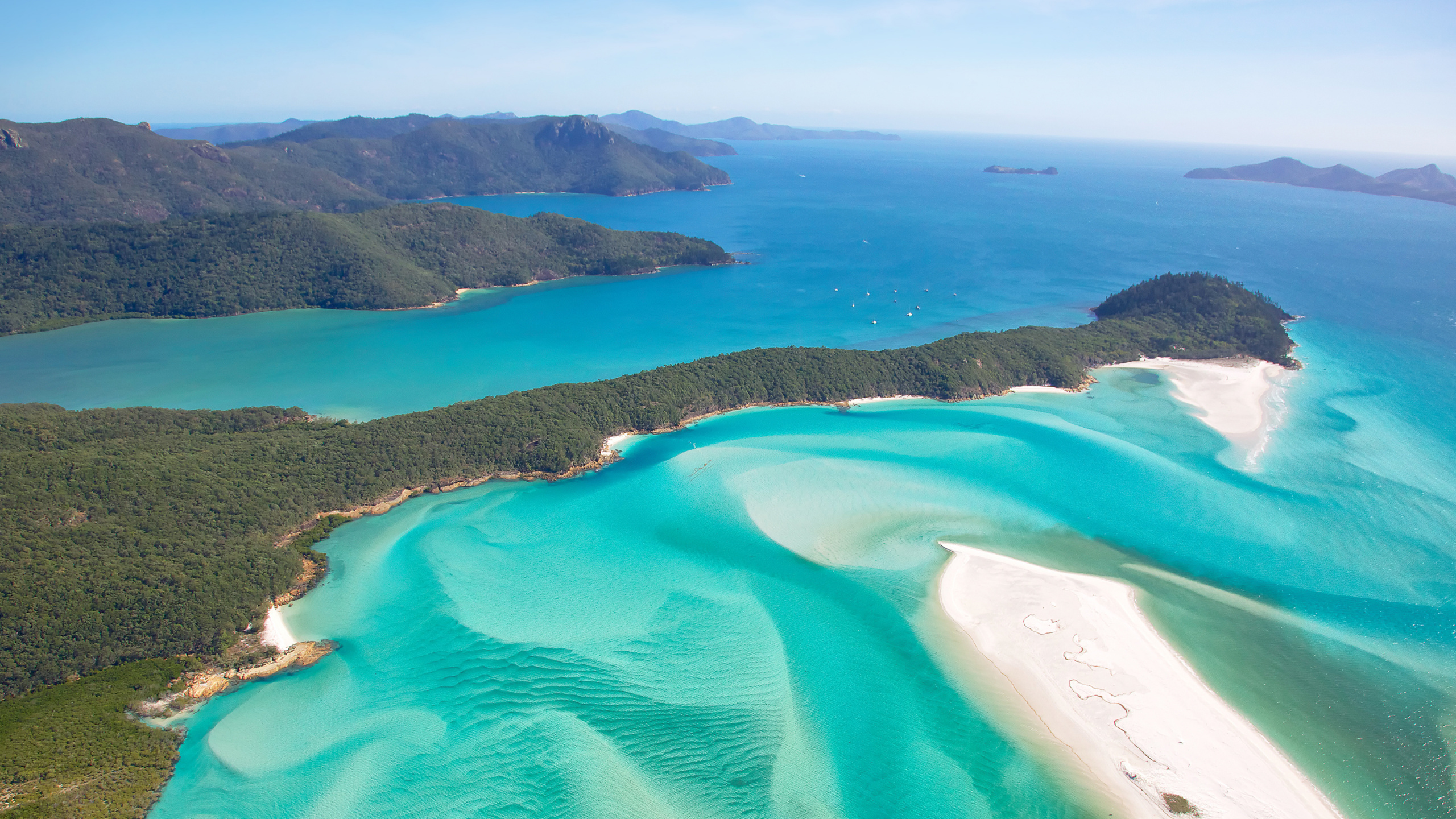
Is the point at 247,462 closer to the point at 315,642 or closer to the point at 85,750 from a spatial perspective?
the point at 315,642

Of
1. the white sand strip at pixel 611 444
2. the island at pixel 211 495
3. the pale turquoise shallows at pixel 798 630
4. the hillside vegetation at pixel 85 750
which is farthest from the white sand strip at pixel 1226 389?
the hillside vegetation at pixel 85 750

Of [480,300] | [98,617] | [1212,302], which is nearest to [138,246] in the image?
[480,300]

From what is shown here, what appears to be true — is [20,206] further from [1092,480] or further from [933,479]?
[1092,480]

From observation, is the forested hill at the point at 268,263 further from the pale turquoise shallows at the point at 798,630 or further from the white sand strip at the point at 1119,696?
the white sand strip at the point at 1119,696

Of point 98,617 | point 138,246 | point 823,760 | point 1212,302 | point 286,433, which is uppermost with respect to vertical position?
point 138,246

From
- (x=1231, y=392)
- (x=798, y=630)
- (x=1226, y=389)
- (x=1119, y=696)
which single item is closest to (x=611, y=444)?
(x=798, y=630)
